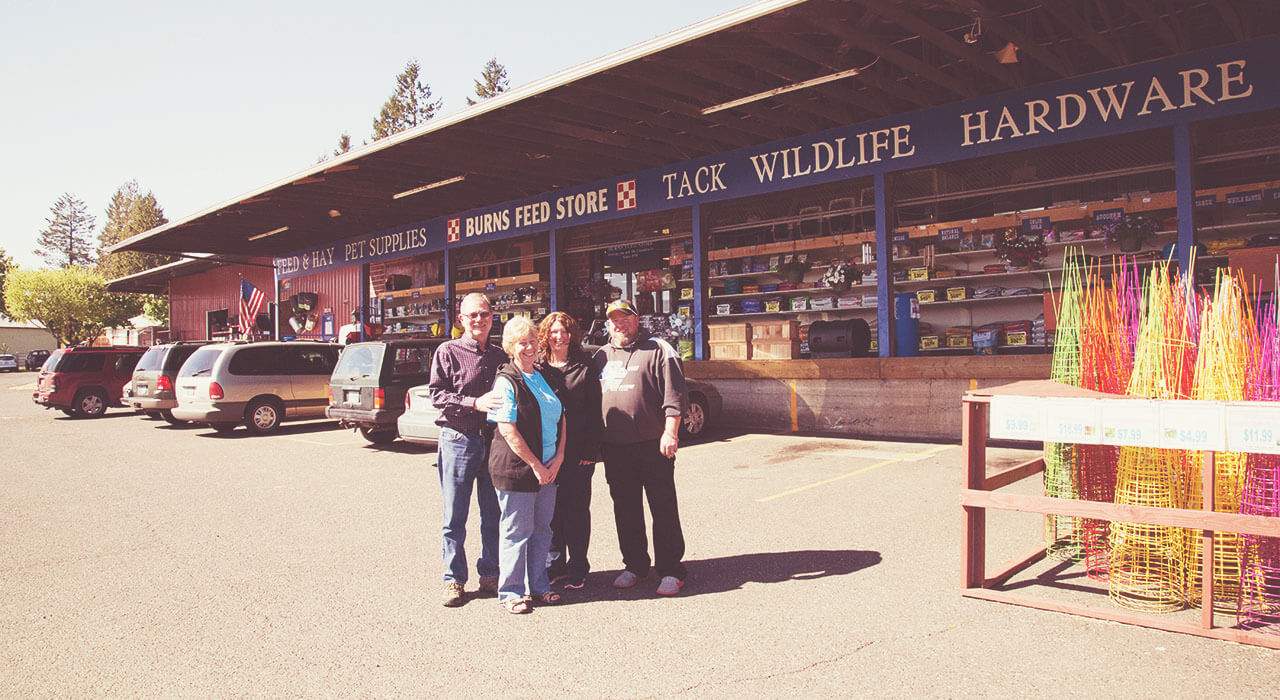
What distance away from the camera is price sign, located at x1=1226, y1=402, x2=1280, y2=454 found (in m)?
3.92

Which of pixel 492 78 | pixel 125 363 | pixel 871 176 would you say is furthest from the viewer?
pixel 492 78

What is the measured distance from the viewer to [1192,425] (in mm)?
4121

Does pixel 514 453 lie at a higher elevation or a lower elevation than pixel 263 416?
higher

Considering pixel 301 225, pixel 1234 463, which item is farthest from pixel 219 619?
pixel 301 225

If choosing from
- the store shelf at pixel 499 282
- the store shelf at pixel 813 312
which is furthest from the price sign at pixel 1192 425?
the store shelf at pixel 499 282

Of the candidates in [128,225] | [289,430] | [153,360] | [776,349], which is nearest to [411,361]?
[289,430]

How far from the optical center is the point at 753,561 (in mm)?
5664

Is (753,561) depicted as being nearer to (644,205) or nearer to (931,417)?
(931,417)

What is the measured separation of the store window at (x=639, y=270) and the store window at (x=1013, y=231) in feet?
14.4

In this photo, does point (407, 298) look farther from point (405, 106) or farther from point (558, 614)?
point (405, 106)

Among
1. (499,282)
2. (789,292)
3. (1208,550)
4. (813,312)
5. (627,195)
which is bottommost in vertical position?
(1208,550)

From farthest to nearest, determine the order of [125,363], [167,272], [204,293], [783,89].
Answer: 1. [167,272]
2. [204,293]
3. [125,363]
4. [783,89]

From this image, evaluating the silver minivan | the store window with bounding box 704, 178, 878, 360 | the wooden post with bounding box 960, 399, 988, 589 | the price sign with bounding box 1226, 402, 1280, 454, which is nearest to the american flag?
the silver minivan

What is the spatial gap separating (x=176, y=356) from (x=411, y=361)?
26.0 feet
